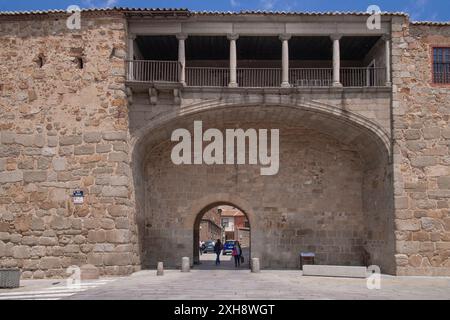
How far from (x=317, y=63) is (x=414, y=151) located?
16.7ft

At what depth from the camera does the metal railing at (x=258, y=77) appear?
18875 mm

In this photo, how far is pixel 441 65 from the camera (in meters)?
16.3

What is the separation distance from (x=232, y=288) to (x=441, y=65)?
984cm

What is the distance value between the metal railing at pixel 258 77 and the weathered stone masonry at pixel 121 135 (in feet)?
5.36

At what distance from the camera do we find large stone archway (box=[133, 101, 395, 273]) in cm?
1845

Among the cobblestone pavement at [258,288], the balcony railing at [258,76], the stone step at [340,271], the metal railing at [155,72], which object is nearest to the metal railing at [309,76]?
the balcony railing at [258,76]

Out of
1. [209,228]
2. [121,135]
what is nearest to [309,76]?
[121,135]

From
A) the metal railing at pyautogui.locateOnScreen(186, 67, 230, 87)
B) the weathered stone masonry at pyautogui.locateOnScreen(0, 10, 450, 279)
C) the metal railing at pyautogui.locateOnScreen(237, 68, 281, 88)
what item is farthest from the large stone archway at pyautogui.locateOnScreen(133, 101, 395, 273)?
the metal railing at pyautogui.locateOnScreen(186, 67, 230, 87)

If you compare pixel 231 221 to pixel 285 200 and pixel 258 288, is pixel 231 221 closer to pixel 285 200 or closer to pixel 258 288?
pixel 285 200

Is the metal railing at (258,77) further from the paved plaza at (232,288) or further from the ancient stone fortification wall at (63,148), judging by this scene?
the paved plaza at (232,288)

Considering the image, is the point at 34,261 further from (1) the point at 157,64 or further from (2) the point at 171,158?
(1) the point at 157,64

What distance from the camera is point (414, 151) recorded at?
1606cm

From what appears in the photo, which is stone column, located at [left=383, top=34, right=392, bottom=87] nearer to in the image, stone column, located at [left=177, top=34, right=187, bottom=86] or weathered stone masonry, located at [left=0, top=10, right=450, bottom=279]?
weathered stone masonry, located at [left=0, top=10, right=450, bottom=279]
